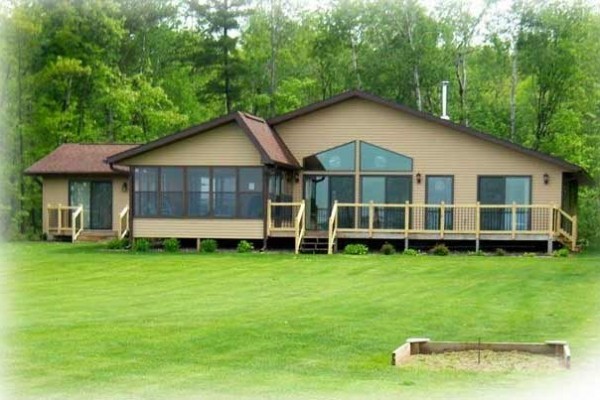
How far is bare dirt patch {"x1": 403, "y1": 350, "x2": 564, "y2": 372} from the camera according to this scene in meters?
7.28

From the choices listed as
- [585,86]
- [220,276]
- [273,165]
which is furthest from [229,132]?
[585,86]

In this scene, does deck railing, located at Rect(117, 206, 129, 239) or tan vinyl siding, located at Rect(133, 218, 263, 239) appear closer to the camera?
tan vinyl siding, located at Rect(133, 218, 263, 239)

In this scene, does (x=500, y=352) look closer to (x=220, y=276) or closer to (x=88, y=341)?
(x=88, y=341)

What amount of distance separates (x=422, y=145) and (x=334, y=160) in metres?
2.15

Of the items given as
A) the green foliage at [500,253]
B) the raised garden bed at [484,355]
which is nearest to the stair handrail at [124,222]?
the green foliage at [500,253]

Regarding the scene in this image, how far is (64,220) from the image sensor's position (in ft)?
91.6

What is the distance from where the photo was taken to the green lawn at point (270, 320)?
6684mm

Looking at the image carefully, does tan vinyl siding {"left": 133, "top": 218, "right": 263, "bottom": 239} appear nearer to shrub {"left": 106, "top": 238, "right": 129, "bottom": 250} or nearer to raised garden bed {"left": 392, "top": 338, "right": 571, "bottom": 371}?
shrub {"left": 106, "top": 238, "right": 129, "bottom": 250}

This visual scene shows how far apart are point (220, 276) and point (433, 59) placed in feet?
53.7

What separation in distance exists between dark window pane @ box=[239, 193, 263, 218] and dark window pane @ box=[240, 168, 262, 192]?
138 millimetres

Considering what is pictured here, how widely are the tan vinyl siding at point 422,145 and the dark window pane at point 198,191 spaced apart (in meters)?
2.64

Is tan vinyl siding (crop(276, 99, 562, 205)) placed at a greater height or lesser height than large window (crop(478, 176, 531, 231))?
greater

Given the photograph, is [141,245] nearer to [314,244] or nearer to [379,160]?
[314,244]

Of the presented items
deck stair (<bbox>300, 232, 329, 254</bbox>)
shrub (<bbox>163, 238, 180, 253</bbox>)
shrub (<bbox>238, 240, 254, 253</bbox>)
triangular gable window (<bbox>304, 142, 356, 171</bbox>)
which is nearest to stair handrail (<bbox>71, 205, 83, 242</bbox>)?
shrub (<bbox>163, 238, 180, 253</bbox>)
